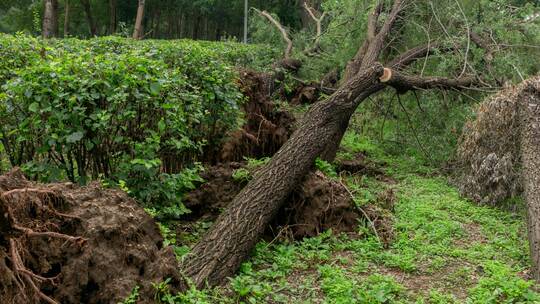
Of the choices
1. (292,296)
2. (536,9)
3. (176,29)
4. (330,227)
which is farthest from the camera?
(176,29)

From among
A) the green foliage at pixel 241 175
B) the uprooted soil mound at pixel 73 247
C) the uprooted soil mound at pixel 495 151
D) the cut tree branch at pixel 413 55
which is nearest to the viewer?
the uprooted soil mound at pixel 73 247

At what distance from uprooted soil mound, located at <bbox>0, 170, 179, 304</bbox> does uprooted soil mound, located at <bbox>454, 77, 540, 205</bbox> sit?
4.99m

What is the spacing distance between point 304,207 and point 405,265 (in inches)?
48.4

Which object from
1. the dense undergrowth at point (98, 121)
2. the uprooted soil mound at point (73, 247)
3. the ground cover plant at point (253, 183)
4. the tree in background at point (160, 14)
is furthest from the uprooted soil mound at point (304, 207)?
the tree in background at point (160, 14)

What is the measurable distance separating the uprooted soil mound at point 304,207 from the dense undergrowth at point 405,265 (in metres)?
0.13

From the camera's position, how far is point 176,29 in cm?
4419

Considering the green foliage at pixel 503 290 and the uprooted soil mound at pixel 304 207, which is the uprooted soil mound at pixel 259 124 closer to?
the uprooted soil mound at pixel 304 207

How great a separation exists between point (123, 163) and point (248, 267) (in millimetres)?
1391

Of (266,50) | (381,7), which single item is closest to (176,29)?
(266,50)

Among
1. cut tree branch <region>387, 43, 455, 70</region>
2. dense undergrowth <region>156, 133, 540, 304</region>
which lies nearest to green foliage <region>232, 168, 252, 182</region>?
dense undergrowth <region>156, 133, 540, 304</region>

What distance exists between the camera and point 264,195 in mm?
5363

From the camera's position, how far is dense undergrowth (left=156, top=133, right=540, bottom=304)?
4387 mm

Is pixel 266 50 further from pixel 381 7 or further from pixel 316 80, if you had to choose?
pixel 381 7

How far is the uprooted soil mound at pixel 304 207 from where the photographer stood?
575cm
